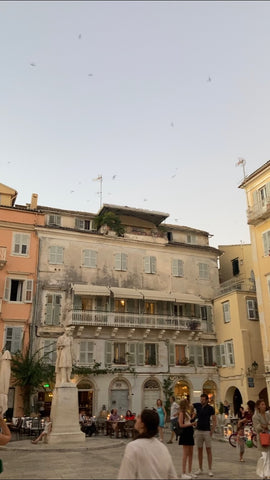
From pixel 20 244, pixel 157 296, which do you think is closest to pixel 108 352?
pixel 157 296

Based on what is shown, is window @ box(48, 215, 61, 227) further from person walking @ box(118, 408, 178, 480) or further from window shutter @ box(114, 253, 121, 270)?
person walking @ box(118, 408, 178, 480)

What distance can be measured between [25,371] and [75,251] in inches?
332

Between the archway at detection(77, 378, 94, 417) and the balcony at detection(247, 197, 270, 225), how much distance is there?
45.7ft

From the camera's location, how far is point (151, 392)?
93.6 ft

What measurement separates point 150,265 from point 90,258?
447 cm

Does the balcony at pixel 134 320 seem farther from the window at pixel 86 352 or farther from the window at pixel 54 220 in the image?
the window at pixel 54 220

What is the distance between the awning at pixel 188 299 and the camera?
3016cm

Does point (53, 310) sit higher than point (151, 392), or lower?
higher

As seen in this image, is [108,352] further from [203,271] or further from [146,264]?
[203,271]

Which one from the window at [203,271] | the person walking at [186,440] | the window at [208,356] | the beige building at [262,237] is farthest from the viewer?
the window at [203,271]

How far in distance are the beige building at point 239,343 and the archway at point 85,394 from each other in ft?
29.5

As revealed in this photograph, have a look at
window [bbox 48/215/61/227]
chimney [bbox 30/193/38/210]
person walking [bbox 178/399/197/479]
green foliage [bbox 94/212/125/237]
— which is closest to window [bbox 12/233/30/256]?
window [bbox 48/215/61/227]

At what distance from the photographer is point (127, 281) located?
30.6 meters

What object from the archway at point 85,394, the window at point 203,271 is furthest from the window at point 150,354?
the window at point 203,271
